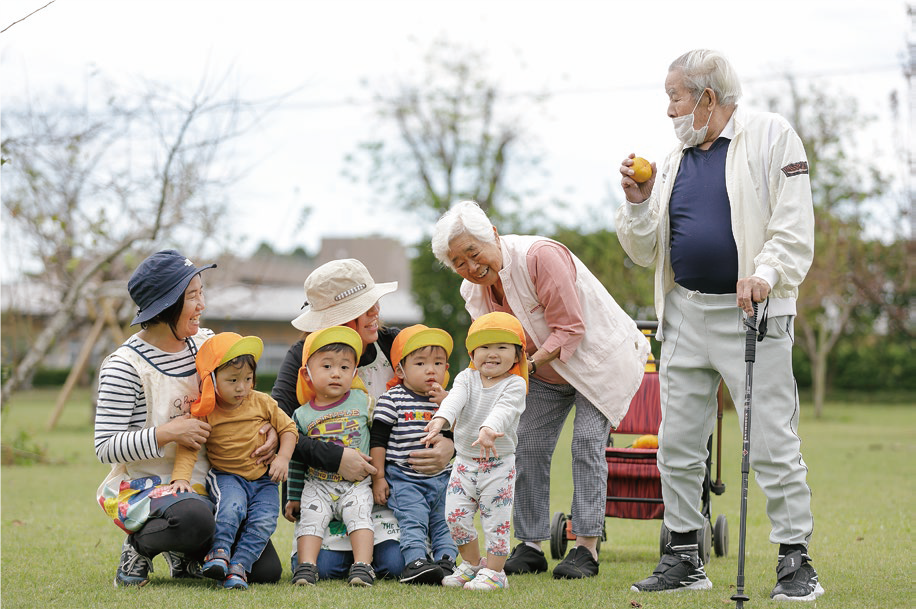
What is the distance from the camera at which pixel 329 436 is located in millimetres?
4574

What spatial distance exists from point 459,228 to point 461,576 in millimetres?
1476

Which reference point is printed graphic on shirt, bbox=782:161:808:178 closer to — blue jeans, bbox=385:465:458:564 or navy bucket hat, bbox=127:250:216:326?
blue jeans, bbox=385:465:458:564

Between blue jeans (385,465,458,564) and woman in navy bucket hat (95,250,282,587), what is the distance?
57 centimetres

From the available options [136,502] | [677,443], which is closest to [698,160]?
[677,443]

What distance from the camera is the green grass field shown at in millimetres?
3871

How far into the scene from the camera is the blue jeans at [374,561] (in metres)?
4.53

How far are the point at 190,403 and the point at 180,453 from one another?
0.22 metres

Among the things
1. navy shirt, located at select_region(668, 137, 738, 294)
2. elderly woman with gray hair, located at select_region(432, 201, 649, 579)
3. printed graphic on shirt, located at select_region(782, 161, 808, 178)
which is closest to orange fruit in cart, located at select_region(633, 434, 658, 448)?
elderly woman with gray hair, located at select_region(432, 201, 649, 579)

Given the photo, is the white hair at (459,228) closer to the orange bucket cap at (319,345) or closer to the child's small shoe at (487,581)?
the orange bucket cap at (319,345)

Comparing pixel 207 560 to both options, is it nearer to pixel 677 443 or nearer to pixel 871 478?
pixel 677 443

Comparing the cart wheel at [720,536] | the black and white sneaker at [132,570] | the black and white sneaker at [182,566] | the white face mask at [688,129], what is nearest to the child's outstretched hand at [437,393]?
the black and white sneaker at [182,566]

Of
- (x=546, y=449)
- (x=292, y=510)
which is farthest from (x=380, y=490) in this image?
(x=546, y=449)

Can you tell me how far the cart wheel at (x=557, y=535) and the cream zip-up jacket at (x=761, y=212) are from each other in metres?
1.54

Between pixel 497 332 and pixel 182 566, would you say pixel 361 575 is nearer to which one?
pixel 182 566
